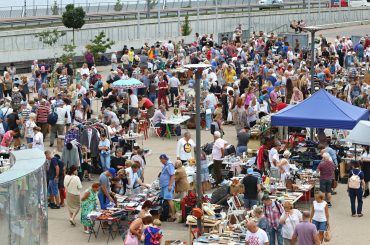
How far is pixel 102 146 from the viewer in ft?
80.5

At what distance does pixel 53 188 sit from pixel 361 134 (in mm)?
7234

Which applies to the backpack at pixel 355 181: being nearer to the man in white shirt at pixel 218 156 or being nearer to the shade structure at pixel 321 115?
the shade structure at pixel 321 115

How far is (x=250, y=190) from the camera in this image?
20391mm

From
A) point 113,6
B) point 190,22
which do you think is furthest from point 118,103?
point 113,6

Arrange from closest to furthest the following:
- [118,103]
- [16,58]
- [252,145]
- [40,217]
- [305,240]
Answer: [40,217] < [305,240] < [252,145] < [118,103] < [16,58]

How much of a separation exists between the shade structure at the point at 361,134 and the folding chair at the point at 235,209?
4.39 metres

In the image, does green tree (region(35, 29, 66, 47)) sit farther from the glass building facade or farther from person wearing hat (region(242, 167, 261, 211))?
the glass building facade

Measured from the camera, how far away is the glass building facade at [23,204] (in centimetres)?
1300

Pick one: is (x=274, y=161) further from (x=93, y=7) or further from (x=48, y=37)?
(x=93, y=7)

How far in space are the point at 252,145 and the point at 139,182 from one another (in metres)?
6.08

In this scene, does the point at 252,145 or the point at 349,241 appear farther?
the point at 252,145

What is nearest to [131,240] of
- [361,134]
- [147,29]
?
[361,134]

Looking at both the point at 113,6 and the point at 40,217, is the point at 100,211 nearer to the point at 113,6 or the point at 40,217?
the point at 40,217

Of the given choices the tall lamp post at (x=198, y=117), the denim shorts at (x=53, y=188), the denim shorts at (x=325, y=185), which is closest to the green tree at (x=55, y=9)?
the denim shorts at (x=53, y=188)
